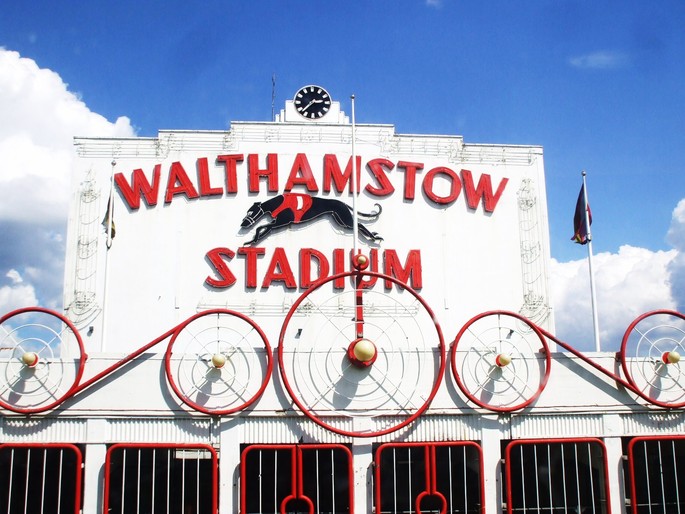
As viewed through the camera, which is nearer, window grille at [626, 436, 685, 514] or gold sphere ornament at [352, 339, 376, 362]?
gold sphere ornament at [352, 339, 376, 362]

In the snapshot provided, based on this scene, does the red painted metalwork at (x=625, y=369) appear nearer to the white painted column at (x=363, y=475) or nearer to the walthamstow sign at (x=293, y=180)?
the white painted column at (x=363, y=475)

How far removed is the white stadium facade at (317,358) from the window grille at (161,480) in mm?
119

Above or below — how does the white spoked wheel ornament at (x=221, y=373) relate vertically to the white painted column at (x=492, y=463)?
above

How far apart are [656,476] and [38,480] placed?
21.0 meters

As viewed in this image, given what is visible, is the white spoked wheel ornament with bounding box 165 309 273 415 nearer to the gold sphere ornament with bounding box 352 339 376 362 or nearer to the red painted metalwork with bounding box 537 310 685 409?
the gold sphere ornament with bounding box 352 339 376 362

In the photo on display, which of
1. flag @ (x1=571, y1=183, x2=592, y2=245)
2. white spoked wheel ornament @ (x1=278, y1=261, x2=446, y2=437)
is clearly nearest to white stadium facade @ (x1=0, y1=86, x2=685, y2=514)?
white spoked wheel ornament @ (x1=278, y1=261, x2=446, y2=437)

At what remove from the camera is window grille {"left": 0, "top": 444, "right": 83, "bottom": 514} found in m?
Result: 18.3

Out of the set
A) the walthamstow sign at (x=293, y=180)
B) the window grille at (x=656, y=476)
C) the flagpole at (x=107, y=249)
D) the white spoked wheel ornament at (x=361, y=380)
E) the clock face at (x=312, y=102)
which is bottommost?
the window grille at (x=656, y=476)

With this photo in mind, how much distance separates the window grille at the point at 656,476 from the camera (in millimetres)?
19047

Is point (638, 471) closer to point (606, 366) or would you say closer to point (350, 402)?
point (606, 366)

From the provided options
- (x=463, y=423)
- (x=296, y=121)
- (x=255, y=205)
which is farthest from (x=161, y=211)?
(x=463, y=423)

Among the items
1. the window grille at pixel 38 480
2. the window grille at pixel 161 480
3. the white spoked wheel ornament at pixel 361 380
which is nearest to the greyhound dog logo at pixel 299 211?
the white spoked wheel ornament at pixel 361 380

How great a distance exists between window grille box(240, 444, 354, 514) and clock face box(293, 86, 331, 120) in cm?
1571

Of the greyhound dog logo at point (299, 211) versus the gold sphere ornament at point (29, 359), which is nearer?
the gold sphere ornament at point (29, 359)
